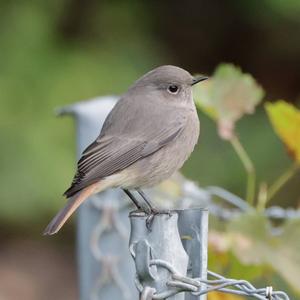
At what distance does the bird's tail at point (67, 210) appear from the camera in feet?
9.22

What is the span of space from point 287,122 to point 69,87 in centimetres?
329

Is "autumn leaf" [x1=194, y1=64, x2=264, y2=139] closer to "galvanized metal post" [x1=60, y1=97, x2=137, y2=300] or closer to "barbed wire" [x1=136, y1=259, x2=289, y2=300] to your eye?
"galvanized metal post" [x1=60, y1=97, x2=137, y2=300]

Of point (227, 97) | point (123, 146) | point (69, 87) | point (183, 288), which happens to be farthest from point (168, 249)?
point (69, 87)

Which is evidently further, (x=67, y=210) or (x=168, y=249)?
(x=67, y=210)

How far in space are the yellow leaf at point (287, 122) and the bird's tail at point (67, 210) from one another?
1.86ft

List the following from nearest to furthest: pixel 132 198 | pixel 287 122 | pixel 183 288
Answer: pixel 183 288 → pixel 287 122 → pixel 132 198

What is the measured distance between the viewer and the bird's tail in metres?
2.81

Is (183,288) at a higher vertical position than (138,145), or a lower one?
lower

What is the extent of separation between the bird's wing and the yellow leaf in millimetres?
472

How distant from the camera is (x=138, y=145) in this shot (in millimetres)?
3279

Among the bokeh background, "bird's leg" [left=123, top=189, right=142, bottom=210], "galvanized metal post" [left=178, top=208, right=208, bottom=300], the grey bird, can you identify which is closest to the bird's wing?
the grey bird

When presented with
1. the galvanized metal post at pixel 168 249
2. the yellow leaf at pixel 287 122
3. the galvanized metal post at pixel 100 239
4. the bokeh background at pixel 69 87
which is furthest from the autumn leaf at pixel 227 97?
the bokeh background at pixel 69 87

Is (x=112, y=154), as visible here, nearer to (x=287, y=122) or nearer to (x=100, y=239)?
(x=100, y=239)

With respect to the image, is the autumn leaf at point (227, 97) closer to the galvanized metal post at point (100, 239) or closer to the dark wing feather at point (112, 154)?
the dark wing feather at point (112, 154)
